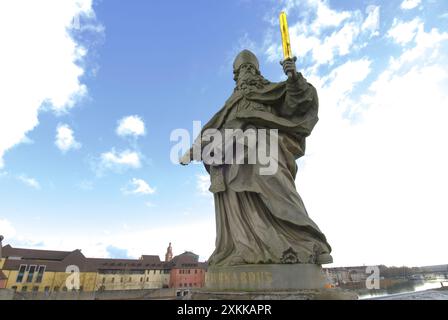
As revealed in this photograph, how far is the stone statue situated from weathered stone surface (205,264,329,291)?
11 centimetres

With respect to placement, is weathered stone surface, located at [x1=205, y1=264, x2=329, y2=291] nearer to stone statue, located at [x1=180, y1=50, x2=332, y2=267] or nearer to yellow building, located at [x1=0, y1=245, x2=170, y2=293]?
stone statue, located at [x1=180, y1=50, x2=332, y2=267]

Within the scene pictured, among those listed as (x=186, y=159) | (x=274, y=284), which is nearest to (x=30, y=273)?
(x=186, y=159)

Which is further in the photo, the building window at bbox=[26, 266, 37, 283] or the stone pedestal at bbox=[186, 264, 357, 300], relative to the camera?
the building window at bbox=[26, 266, 37, 283]

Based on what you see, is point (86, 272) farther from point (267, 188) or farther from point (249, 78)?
point (267, 188)

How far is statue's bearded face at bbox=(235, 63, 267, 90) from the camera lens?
5.66m

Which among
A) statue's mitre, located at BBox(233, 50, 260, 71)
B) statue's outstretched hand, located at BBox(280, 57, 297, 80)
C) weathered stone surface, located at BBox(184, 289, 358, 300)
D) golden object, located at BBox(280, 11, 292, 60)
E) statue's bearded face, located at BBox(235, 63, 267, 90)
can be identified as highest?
statue's mitre, located at BBox(233, 50, 260, 71)

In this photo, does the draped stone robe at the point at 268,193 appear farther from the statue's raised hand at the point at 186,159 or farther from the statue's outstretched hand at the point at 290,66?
the statue's raised hand at the point at 186,159

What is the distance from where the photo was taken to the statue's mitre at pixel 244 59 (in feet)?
19.7

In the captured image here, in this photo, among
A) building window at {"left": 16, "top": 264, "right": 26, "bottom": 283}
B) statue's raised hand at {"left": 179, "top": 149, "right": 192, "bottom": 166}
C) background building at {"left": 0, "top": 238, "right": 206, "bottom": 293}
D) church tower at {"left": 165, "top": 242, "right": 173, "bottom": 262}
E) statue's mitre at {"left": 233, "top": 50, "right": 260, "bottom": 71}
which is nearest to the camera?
statue's raised hand at {"left": 179, "top": 149, "right": 192, "bottom": 166}

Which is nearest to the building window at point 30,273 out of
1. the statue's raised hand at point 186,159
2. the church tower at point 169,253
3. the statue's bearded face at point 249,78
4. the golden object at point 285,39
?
the church tower at point 169,253

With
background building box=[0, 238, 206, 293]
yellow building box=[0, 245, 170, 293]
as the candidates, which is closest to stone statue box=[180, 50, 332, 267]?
background building box=[0, 238, 206, 293]

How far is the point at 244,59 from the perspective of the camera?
19.7 ft
